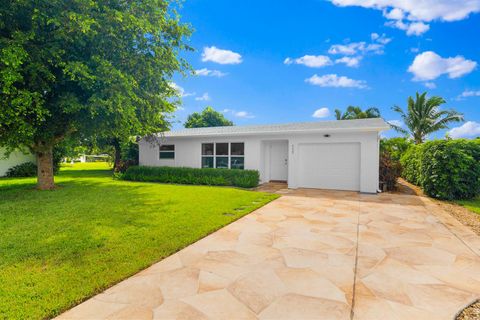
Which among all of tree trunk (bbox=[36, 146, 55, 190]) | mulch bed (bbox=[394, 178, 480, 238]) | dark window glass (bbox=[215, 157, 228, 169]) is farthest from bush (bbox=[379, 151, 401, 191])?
tree trunk (bbox=[36, 146, 55, 190])

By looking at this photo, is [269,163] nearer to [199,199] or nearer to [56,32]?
[199,199]

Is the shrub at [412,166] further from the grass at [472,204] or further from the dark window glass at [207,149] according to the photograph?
the dark window glass at [207,149]

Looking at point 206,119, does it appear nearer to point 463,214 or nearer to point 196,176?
point 196,176

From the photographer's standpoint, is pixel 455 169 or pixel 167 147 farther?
pixel 167 147

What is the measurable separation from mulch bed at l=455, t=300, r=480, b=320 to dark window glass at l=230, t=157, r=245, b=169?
10996mm

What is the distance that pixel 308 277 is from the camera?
3090 millimetres

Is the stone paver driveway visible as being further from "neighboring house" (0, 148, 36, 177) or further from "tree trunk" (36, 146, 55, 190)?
"neighboring house" (0, 148, 36, 177)

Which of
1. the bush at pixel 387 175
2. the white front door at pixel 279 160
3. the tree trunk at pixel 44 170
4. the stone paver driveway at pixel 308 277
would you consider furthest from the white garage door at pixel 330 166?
the tree trunk at pixel 44 170

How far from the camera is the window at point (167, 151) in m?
15.3

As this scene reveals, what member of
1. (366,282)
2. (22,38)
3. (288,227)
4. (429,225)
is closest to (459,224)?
(429,225)

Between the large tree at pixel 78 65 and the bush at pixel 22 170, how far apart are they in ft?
27.8

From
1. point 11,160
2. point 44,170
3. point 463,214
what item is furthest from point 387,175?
point 11,160

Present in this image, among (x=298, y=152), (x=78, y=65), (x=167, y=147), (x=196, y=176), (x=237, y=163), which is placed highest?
(x=78, y=65)

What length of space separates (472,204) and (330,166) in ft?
16.4
